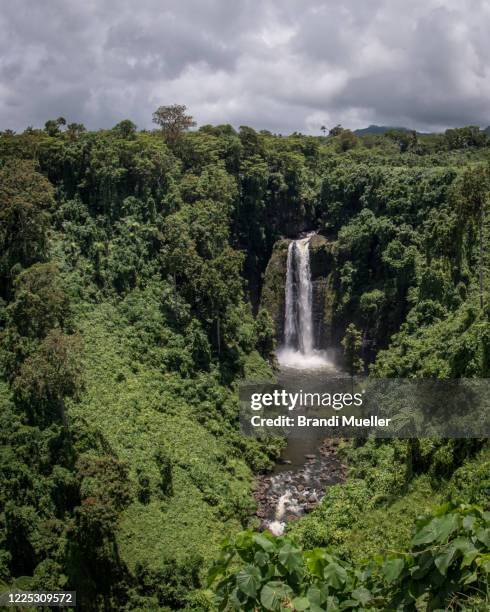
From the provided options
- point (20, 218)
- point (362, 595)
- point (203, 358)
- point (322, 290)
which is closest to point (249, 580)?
point (362, 595)

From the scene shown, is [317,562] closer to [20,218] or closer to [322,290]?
[20,218]

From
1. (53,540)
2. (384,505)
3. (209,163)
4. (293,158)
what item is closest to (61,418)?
(53,540)

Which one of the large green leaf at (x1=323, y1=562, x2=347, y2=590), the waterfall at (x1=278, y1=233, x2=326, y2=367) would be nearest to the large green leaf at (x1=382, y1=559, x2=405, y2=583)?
the large green leaf at (x1=323, y1=562, x2=347, y2=590)

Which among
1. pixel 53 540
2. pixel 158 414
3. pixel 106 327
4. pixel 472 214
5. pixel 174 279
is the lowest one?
pixel 53 540

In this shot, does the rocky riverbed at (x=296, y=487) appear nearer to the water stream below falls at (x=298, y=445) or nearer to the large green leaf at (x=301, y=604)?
the water stream below falls at (x=298, y=445)

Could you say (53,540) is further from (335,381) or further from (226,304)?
(335,381)

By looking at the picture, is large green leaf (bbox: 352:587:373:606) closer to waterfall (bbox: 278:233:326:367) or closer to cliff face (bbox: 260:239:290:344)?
waterfall (bbox: 278:233:326:367)

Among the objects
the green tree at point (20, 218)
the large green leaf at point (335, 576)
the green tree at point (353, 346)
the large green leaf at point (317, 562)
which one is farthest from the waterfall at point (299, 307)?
the large green leaf at point (335, 576)
